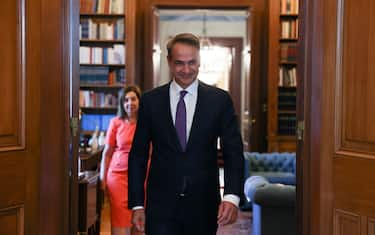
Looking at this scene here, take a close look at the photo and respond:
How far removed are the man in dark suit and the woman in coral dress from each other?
1538 mm

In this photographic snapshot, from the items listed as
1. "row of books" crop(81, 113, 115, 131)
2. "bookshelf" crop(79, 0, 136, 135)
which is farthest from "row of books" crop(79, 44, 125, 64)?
"row of books" crop(81, 113, 115, 131)

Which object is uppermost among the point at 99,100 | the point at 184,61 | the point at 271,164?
the point at 184,61

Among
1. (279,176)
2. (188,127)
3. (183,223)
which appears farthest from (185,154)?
(279,176)

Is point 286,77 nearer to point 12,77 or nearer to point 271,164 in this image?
point 271,164

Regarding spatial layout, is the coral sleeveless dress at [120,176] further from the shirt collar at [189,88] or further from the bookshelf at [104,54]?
the bookshelf at [104,54]

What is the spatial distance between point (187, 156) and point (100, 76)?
502 cm

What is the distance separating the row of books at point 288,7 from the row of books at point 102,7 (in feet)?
6.85

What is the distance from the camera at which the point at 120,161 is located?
4.04m

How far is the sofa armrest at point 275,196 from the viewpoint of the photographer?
3.99m

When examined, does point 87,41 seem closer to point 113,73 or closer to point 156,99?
point 113,73

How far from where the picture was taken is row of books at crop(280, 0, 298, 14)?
7172 millimetres

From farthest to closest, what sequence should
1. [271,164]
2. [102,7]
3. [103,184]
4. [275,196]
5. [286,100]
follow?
1. [286,100]
2. [102,7]
3. [271,164]
4. [103,184]
5. [275,196]

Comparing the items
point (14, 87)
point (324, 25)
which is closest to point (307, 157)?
point (324, 25)

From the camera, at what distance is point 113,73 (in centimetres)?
722
